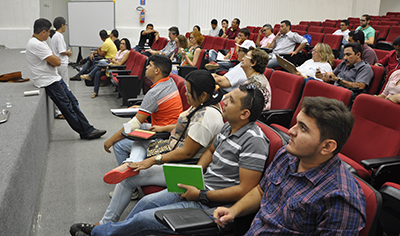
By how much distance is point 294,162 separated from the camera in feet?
4.29

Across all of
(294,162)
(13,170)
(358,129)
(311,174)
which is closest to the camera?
(311,174)

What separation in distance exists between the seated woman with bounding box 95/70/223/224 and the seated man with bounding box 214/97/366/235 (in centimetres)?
69

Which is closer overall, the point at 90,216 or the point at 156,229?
the point at 156,229

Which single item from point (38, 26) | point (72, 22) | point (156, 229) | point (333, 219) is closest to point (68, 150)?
point (38, 26)

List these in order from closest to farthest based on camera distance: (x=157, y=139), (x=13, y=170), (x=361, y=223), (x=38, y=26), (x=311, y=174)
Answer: (x=361, y=223)
(x=311, y=174)
(x=13, y=170)
(x=157, y=139)
(x=38, y=26)

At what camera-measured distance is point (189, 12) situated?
11.4 metres

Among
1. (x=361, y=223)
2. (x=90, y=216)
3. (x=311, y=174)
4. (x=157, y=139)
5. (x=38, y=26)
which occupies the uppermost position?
(x=38, y=26)

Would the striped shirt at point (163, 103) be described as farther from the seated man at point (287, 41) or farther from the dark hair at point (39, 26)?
the seated man at point (287, 41)

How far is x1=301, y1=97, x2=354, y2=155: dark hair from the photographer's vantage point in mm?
1156

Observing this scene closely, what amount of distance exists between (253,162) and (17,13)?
10953mm

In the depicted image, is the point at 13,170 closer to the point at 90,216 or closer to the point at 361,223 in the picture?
the point at 90,216

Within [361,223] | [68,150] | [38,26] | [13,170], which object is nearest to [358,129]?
[361,223]

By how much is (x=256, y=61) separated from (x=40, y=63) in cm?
237

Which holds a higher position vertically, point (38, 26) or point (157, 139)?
point (38, 26)
